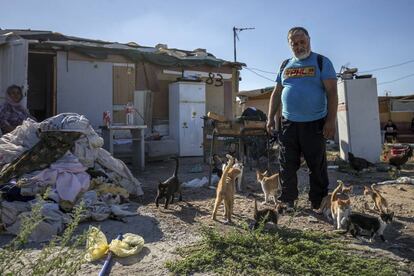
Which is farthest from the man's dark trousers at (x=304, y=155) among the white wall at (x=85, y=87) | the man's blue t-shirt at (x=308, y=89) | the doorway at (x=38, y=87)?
the doorway at (x=38, y=87)

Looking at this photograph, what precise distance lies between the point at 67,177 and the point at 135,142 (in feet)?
13.4

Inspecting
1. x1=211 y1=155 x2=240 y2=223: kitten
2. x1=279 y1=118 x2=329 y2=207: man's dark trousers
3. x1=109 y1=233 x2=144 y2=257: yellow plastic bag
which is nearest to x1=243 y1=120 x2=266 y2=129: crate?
x1=279 y1=118 x2=329 y2=207: man's dark trousers

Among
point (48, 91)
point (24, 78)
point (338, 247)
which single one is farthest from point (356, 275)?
point (48, 91)

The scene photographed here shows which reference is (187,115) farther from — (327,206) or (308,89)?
(327,206)

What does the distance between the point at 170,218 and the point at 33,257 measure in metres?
1.60

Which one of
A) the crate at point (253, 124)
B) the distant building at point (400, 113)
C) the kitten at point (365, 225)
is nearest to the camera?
the kitten at point (365, 225)

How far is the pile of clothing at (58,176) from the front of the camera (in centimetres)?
391

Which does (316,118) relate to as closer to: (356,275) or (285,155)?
(285,155)

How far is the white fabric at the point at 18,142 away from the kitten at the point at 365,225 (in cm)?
414

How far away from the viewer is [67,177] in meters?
4.54

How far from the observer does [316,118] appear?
4.12m

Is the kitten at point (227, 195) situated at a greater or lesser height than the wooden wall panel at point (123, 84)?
lesser

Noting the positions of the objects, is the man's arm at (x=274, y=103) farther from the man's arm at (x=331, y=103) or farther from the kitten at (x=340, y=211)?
the kitten at (x=340, y=211)

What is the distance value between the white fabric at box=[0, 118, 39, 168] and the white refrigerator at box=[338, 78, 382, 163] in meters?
7.24
